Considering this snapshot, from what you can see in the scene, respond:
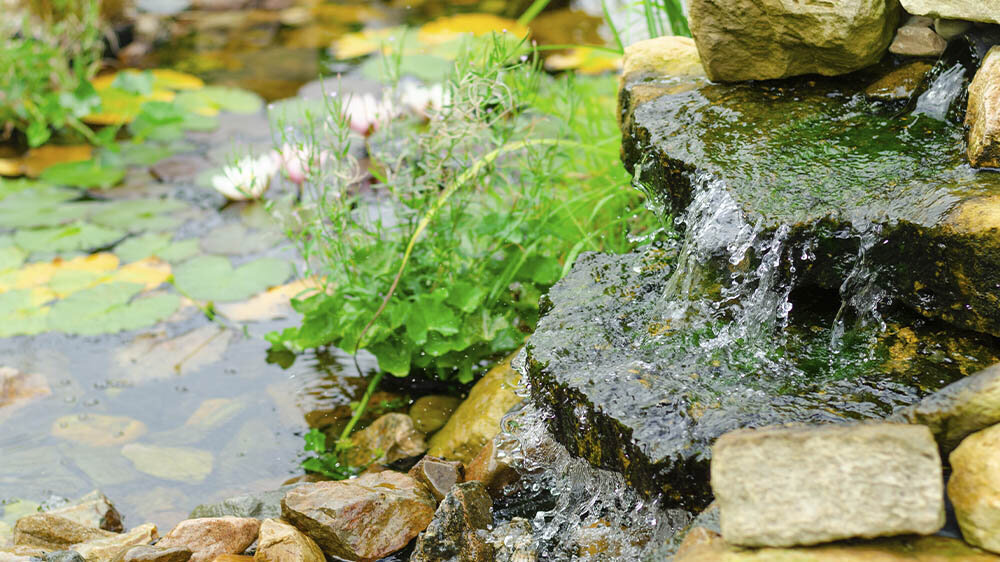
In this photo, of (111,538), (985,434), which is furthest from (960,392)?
(111,538)

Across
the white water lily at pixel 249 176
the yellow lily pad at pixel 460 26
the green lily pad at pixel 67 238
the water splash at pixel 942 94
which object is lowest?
the green lily pad at pixel 67 238

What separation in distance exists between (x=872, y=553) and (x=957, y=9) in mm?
1329

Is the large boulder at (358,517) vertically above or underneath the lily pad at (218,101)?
underneath

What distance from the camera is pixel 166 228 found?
13.0 ft

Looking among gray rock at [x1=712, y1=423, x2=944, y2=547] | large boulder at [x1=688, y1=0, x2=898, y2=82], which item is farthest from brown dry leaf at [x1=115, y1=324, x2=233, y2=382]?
gray rock at [x1=712, y1=423, x2=944, y2=547]

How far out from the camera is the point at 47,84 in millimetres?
4891

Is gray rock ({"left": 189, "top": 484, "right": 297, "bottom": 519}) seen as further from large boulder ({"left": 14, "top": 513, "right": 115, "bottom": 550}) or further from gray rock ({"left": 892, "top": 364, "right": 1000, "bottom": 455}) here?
gray rock ({"left": 892, "top": 364, "right": 1000, "bottom": 455})

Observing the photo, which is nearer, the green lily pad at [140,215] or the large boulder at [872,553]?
the large boulder at [872,553]

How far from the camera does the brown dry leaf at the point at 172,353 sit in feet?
10.1

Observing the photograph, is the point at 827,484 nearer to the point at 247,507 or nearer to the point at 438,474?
the point at 438,474

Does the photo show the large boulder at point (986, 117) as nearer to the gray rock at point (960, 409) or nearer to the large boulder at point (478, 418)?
the gray rock at point (960, 409)

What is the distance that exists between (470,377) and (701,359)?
1.01 meters

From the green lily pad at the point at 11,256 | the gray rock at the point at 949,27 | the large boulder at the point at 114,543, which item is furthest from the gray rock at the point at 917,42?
the green lily pad at the point at 11,256

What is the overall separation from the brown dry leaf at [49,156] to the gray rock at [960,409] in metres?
4.36
